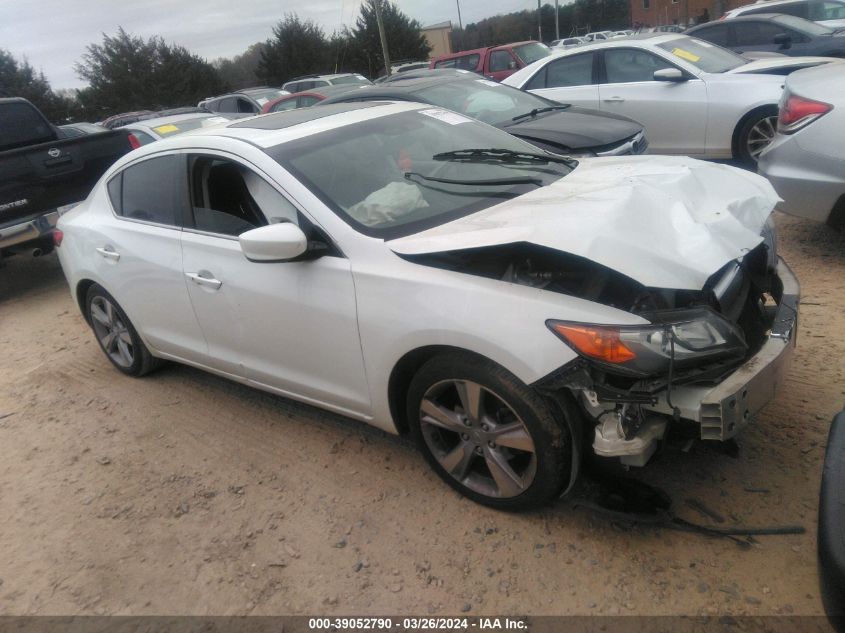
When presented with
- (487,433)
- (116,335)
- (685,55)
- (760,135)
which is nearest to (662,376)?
(487,433)

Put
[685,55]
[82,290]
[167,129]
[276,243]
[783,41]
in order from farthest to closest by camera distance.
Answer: [783,41]
[167,129]
[685,55]
[82,290]
[276,243]

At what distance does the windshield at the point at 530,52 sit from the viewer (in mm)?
15227

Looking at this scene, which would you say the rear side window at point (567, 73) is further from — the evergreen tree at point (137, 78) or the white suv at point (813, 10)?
the evergreen tree at point (137, 78)

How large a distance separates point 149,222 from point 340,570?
2385 mm

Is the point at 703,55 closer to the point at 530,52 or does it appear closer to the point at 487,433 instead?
the point at 487,433

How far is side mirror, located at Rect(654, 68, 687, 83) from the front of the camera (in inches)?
295

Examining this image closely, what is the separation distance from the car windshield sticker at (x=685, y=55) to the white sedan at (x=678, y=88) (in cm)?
1

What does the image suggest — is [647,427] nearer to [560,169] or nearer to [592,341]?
[592,341]

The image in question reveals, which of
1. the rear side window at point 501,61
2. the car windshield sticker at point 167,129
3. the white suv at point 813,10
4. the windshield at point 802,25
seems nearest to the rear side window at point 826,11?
the white suv at point 813,10

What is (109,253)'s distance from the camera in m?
4.29

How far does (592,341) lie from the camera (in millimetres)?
2344

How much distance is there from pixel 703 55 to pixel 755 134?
4.64 feet

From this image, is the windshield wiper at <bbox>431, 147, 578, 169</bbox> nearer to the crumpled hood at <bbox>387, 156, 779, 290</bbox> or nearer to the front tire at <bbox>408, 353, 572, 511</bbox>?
the crumpled hood at <bbox>387, 156, 779, 290</bbox>

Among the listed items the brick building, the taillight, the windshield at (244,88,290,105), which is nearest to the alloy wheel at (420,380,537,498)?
the taillight
